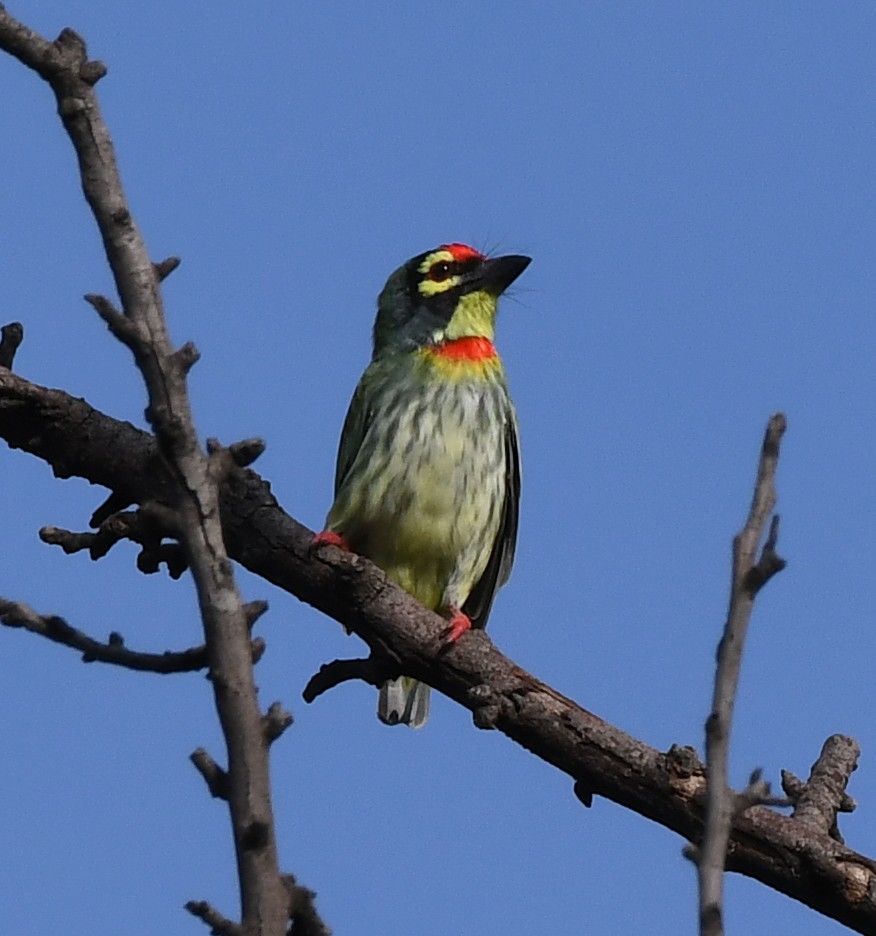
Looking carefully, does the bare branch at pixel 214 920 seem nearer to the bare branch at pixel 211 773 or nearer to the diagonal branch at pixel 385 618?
the bare branch at pixel 211 773

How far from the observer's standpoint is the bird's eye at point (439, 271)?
757 centimetres

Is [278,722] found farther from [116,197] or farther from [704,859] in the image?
[116,197]

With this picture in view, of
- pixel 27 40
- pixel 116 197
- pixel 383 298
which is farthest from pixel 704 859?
pixel 383 298

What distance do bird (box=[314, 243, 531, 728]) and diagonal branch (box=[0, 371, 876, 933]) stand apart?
88 centimetres

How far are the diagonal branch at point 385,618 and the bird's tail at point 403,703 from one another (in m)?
1.66

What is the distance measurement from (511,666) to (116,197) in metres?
3.05

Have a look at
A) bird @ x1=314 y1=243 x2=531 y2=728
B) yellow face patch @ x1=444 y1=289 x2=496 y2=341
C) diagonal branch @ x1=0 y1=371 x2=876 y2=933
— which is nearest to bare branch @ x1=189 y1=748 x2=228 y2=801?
diagonal branch @ x1=0 y1=371 x2=876 y2=933

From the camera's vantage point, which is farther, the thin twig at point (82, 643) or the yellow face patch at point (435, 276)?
the yellow face patch at point (435, 276)

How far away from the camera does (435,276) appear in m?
7.58

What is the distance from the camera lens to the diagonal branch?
4938mm

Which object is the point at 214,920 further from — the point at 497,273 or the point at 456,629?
the point at 497,273

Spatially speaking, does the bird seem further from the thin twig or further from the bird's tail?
the thin twig

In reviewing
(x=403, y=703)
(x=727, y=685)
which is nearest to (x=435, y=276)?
(x=403, y=703)

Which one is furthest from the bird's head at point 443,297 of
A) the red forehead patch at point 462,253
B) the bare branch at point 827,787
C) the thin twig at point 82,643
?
the thin twig at point 82,643
